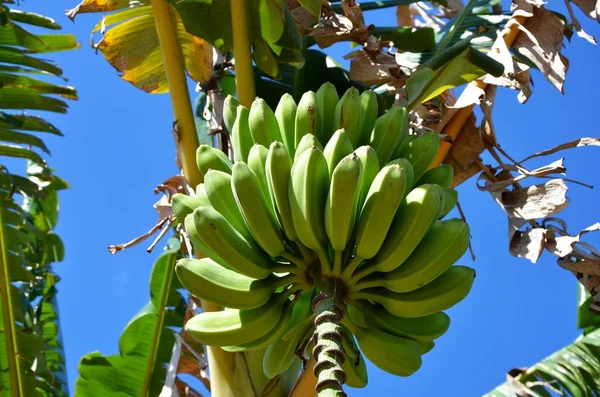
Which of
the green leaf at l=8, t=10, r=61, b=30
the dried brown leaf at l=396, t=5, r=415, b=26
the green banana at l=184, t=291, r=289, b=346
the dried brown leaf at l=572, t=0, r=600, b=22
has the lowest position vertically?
the green banana at l=184, t=291, r=289, b=346

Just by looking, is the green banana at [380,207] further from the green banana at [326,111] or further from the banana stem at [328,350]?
the green banana at [326,111]

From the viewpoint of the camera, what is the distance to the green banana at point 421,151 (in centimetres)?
149

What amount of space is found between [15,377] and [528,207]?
2.21 metres

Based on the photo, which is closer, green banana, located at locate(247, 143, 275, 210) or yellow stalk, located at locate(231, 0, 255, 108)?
green banana, located at locate(247, 143, 275, 210)

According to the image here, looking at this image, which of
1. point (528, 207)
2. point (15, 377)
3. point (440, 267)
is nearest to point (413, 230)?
point (440, 267)

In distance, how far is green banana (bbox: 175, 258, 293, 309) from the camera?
4.11ft

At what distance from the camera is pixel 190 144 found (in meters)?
1.88

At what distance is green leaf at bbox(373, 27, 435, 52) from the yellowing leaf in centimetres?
64

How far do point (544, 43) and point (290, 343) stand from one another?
4.26 feet

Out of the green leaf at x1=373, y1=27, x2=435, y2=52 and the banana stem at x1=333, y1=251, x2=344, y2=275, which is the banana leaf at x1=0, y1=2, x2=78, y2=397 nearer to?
the green leaf at x1=373, y1=27, x2=435, y2=52

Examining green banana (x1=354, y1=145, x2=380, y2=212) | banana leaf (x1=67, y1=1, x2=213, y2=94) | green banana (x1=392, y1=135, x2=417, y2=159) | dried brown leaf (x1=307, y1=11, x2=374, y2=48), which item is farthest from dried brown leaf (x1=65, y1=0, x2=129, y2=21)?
green banana (x1=354, y1=145, x2=380, y2=212)

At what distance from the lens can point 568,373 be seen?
2639 mm

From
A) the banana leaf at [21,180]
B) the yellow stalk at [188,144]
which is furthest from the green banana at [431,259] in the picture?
the banana leaf at [21,180]

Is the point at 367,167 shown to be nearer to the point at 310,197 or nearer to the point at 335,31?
the point at 310,197
